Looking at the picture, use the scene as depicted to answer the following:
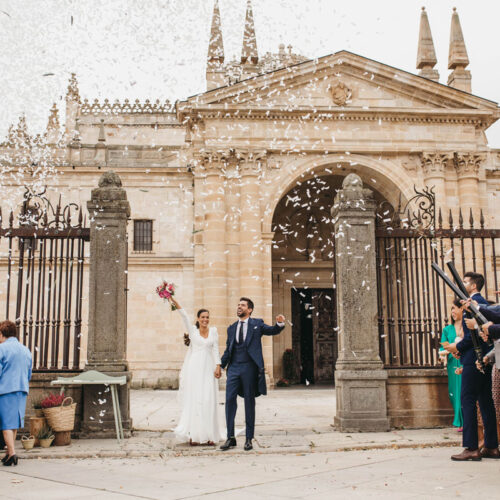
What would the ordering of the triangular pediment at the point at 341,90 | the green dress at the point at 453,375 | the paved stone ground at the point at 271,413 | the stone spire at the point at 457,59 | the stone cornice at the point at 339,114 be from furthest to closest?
the stone spire at the point at 457,59 < the triangular pediment at the point at 341,90 < the stone cornice at the point at 339,114 < the paved stone ground at the point at 271,413 < the green dress at the point at 453,375

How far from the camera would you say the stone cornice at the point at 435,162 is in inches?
870

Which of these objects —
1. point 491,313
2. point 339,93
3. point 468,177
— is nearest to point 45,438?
point 491,313

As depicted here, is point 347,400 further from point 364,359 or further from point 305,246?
point 305,246

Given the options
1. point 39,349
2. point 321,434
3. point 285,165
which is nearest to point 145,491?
point 321,434

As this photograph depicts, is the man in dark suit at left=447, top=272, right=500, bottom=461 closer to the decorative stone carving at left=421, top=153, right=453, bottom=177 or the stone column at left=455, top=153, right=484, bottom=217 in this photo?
the decorative stone carving at left=421, top=153, right=453, bottom=177

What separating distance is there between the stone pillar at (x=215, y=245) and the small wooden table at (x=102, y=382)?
1201cm

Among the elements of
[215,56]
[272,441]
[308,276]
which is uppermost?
[215,56]

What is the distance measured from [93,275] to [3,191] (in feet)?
53.1

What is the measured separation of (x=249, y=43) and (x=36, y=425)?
1956cm

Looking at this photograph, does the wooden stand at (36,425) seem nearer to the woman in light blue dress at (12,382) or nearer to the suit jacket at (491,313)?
the woman in light blue dress at (12,382)

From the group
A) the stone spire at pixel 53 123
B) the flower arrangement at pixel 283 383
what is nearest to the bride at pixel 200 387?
the flower arrangement at pixel 283 383

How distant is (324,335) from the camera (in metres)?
24.9

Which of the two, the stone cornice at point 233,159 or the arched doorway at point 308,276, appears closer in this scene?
the stone cornice at point 233,159

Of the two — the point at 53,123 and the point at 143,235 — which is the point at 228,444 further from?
the point at 53,123
